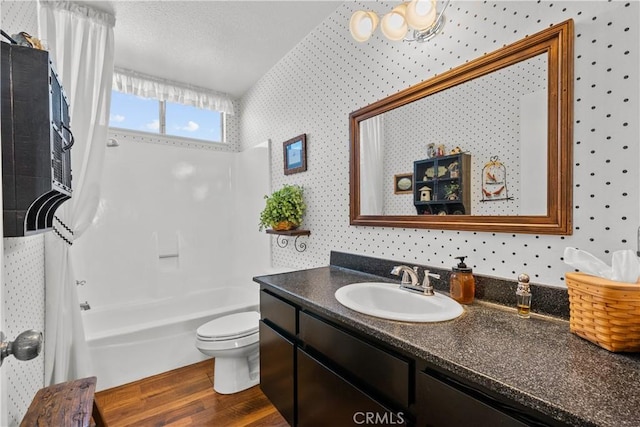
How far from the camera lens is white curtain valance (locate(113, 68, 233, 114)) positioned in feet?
8.82

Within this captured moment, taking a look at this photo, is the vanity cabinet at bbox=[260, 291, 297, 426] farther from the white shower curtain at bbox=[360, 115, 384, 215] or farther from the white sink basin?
the white shower curtain at bbox=[360, 115, 384, 215]

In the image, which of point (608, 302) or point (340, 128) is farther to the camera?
point (340, 128)

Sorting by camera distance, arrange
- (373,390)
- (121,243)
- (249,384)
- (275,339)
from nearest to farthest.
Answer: (373,390)
(275,339)
(249,384)
(121,243)

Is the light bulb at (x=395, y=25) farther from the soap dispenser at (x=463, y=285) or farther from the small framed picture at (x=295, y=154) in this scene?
the soap dispenser at (x=463, y=285)

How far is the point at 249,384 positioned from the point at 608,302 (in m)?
2.05

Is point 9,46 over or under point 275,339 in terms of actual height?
over

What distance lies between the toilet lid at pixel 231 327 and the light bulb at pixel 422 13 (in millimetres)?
2042

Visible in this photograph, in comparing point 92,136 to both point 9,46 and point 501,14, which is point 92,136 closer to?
point 9,46

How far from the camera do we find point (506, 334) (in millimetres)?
920

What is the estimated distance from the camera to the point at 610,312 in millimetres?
773

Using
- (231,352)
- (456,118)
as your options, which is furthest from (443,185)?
(231,352)

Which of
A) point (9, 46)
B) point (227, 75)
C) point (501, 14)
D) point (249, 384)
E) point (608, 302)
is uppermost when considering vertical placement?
A: point (227, 75)

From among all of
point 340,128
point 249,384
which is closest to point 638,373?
point 340,128

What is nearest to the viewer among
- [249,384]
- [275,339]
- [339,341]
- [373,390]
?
[373,390]
